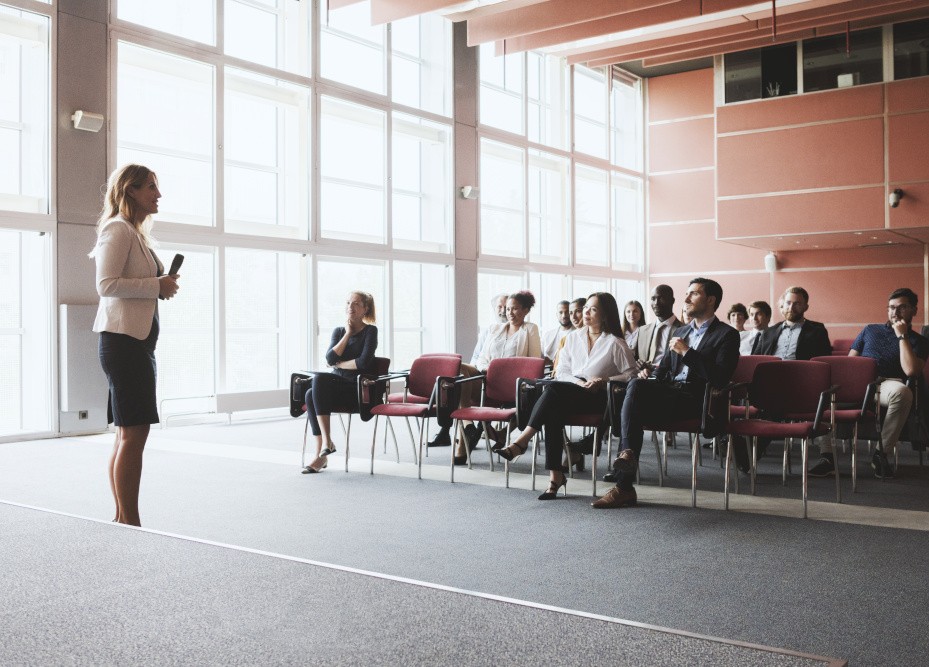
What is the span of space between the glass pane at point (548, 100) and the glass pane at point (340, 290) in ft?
14.0

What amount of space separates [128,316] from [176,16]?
21.9 feet

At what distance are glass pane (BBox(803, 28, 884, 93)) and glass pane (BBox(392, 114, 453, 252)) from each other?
5445 mm

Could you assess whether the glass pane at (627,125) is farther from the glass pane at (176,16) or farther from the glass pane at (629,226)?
the glass pane at (176,16)

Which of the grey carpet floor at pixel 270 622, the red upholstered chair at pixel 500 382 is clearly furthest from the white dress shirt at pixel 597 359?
the grey carpet floor at pixel 270 622

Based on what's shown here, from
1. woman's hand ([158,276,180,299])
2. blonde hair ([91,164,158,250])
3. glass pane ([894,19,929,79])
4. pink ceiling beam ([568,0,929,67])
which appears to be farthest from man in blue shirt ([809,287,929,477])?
glass pane ([894,19,929,79])

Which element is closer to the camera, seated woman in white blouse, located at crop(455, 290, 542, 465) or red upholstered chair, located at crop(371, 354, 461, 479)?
red upholstered chair, located at crop(371, 354, 461, 479)

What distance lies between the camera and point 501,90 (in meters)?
12.9

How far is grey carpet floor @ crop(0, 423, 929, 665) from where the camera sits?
2.71 m

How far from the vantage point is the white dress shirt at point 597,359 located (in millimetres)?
5203

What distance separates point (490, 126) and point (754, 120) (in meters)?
3.99

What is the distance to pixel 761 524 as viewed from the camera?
4078 millimetres

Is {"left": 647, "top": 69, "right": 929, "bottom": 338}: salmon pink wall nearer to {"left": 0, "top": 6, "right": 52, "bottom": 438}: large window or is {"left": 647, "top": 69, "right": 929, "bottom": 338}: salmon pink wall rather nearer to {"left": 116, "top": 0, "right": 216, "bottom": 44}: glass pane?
{"left": 116, "top": 0, "right": 216, "bottom": 44}: glass pane

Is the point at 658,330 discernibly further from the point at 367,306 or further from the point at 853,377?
the point at 367,306

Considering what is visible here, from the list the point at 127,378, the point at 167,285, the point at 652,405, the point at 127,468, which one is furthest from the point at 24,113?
the point at 652,405
